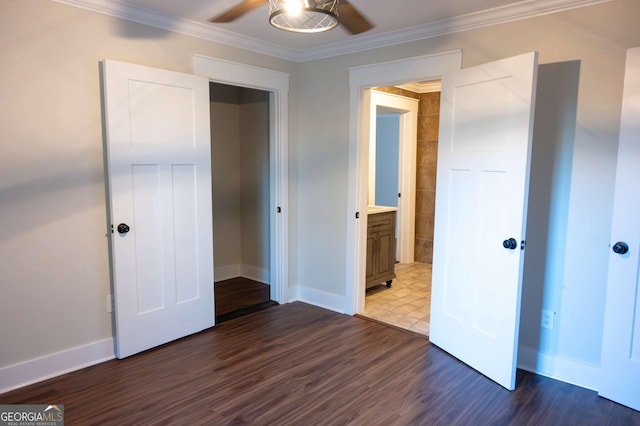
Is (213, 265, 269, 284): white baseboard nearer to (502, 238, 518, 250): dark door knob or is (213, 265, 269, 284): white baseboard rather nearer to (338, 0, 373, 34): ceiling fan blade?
(338, 0, 373, 34): ceiling fan blade

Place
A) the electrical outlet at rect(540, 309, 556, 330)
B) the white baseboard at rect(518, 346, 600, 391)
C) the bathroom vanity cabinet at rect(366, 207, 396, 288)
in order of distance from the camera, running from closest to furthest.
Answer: the white baseboard at rect(518, 346, 600, 391) → the electrical outlet at rect(540, 309, 556, 330) → the bathroom vanity cabinet at rect(366, 207, 396, 288)

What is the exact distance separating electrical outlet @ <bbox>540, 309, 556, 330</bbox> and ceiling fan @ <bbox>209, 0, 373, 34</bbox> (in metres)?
2.27

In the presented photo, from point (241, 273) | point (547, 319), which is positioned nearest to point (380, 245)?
point (241, 273)

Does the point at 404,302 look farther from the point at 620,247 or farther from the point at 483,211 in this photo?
the point at 620,247

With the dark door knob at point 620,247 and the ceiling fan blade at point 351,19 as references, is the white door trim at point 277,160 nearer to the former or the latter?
the ceiling fan blade at point 351,19

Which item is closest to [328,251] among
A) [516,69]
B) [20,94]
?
[516,69]

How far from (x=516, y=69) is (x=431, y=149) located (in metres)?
3.35

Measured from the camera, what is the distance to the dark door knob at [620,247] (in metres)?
2.42

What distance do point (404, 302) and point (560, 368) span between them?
168 cm

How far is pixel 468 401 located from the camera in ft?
8.25

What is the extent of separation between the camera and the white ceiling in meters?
2.72

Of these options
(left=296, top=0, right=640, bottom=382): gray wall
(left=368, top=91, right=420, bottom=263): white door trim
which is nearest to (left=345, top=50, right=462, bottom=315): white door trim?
(left=296, top=0, right=640, bottom=382): gray wall

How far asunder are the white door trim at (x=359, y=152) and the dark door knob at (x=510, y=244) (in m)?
1.48

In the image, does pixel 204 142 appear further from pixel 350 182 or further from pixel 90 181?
pixel 350 182
